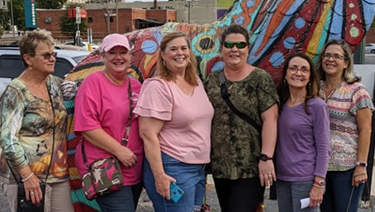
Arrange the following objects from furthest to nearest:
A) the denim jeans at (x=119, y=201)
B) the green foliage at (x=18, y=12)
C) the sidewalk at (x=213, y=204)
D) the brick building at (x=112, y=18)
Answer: the green foliage at (x=18, y=12), the brick building at (x=112, y=18), the sidewalk at (x=213, y=204), the denim jeans at (x=119, y=201)

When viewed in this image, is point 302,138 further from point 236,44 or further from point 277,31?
point 277,31

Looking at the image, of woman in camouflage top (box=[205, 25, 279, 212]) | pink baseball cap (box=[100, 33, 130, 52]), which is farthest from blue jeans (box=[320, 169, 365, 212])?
pink baseball cap (box=[100, 33, 130, 52])

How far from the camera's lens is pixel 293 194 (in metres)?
2.62

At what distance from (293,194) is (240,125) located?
0.52m

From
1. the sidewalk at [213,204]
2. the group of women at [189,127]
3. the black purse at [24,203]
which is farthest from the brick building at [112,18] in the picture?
the black purse at [24,203]

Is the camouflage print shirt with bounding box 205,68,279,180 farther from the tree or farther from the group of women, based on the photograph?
the tree

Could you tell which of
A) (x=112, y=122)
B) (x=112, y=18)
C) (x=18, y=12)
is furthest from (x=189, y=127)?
(x=18, y=12)

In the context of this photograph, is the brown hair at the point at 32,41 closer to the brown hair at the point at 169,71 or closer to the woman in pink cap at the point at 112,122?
the woman in pink cap at the point at 112,122

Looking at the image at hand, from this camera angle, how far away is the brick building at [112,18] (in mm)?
44094

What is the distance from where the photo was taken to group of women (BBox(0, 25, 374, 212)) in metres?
2.48

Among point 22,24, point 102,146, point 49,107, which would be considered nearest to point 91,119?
point 102,146

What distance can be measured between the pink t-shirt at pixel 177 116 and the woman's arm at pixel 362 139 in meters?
0.96

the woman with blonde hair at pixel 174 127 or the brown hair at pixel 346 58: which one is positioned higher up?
the brown hair at pixel 346 58

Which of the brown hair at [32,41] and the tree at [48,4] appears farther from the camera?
the tree at [48,4]
